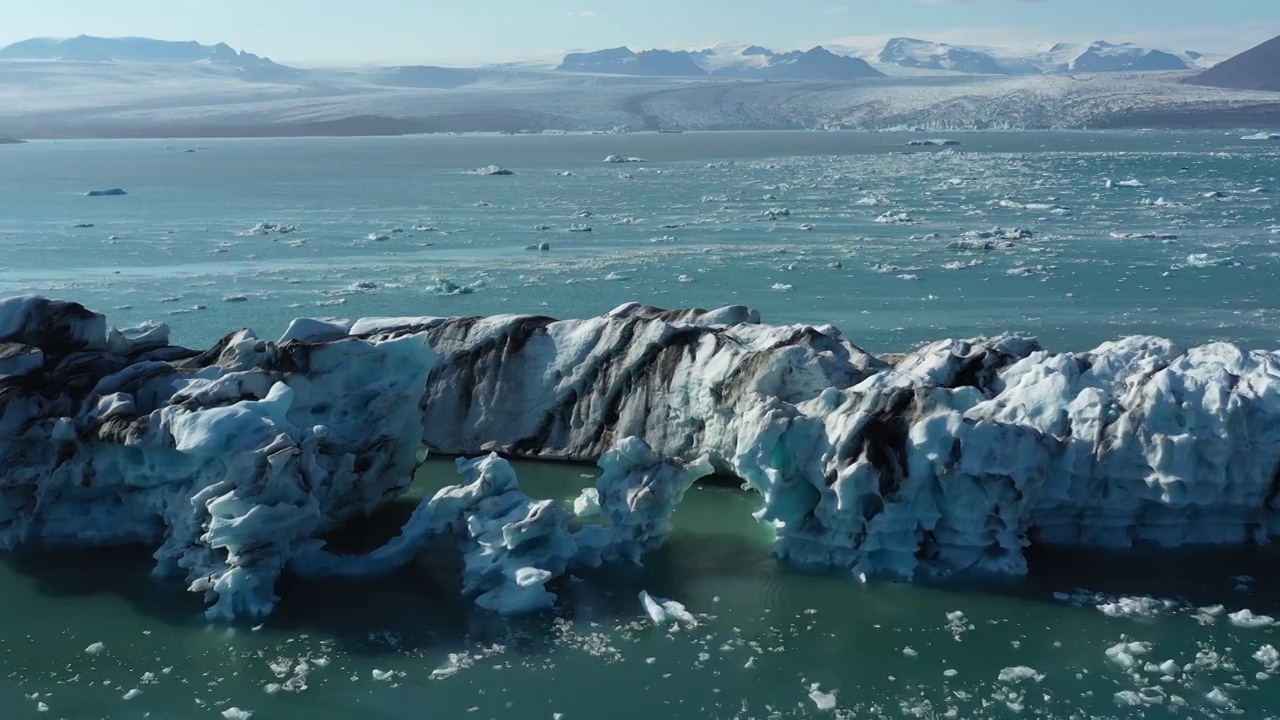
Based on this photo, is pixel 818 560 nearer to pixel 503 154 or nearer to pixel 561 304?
pixel 561 304

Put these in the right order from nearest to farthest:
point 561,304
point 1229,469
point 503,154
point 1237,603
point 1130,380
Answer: point 1237,603 → point 1229,469 → point 1130,380 → point 561,304 → point 503,154

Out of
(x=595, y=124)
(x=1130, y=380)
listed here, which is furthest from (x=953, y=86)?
(x=1130, y=380)

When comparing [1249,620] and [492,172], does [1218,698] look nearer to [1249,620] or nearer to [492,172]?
[1249,620]

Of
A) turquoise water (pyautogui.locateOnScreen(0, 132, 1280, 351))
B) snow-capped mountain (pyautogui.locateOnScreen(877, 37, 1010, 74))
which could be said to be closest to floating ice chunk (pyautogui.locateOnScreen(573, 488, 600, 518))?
turquoise water (pyautogui.locateOnScreen(0, 132, 1280, 351))

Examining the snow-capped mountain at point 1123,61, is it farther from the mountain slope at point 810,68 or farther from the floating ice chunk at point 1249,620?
the floating ice chunk at point 1249,620

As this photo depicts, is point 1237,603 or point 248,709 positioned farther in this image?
point 1237,603

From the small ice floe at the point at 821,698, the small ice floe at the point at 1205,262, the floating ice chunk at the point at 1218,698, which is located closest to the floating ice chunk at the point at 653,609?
the small ice floe at the point at 821,698

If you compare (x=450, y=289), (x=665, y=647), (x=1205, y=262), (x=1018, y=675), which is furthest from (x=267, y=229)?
(x=1018, y=675)
